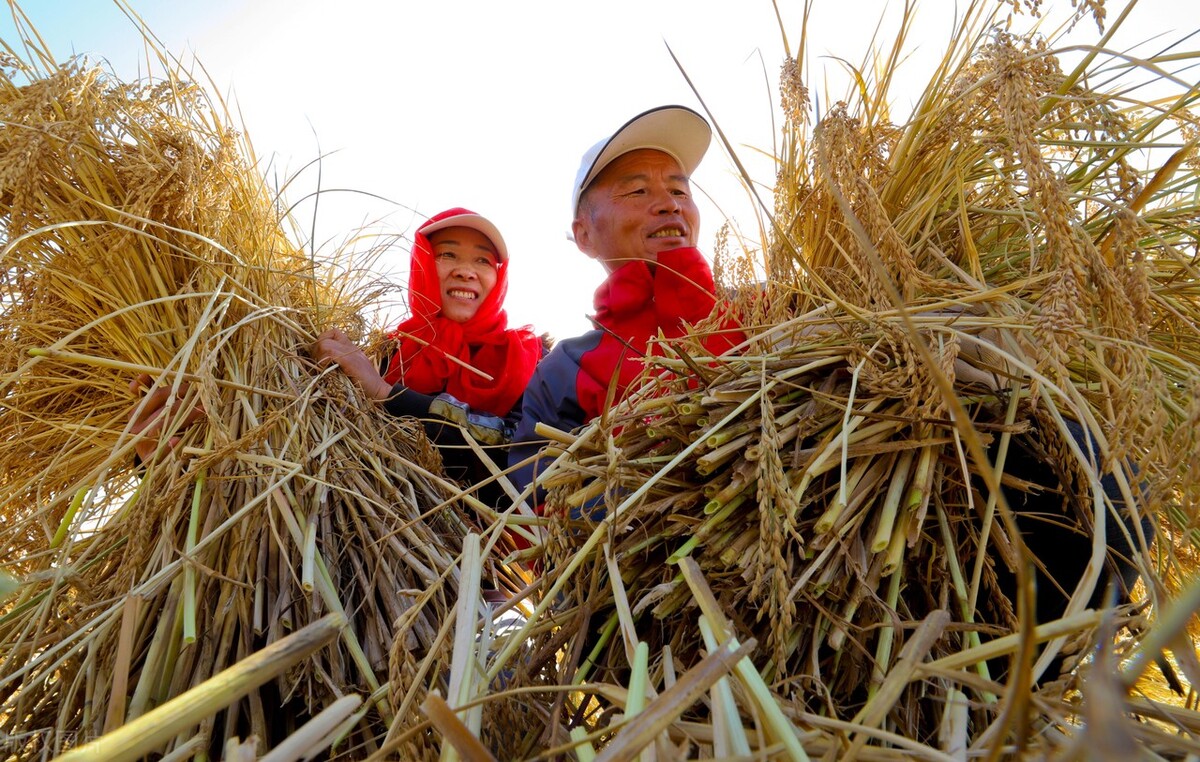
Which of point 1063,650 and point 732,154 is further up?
point 732,154

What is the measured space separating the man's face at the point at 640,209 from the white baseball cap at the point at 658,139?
2cm

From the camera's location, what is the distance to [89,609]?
96 centimetres

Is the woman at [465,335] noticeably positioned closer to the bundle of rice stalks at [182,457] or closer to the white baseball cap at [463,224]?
the white baseball cap at [463,224]

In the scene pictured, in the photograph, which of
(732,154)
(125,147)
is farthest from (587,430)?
(125,147)

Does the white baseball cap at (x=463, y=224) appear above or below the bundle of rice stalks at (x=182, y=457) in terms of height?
above

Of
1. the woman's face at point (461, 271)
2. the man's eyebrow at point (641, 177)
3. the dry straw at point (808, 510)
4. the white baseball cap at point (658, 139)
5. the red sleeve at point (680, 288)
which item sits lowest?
the dry straw at point (808, 510)

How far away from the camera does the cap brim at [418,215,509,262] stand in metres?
2.26

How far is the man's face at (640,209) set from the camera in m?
1.81

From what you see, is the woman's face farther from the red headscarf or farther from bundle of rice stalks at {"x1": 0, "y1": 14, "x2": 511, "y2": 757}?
bundle of rice stalks at {"x1": 0, "y1": 14, "x2": 511, "y2": 757}

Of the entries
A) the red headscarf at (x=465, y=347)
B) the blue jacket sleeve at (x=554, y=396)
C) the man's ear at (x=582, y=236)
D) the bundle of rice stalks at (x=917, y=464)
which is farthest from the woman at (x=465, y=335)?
the bundle of rice stalks at (x=917, y=464)

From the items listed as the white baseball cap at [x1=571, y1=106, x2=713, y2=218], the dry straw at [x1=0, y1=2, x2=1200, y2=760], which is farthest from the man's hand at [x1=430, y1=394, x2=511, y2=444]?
the white baseball cap at [x1=571, y1=106, x2=713, y2=218]

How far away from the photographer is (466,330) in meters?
2.24

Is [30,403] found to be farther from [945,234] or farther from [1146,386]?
[1146,386]

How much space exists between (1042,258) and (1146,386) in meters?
0.33
